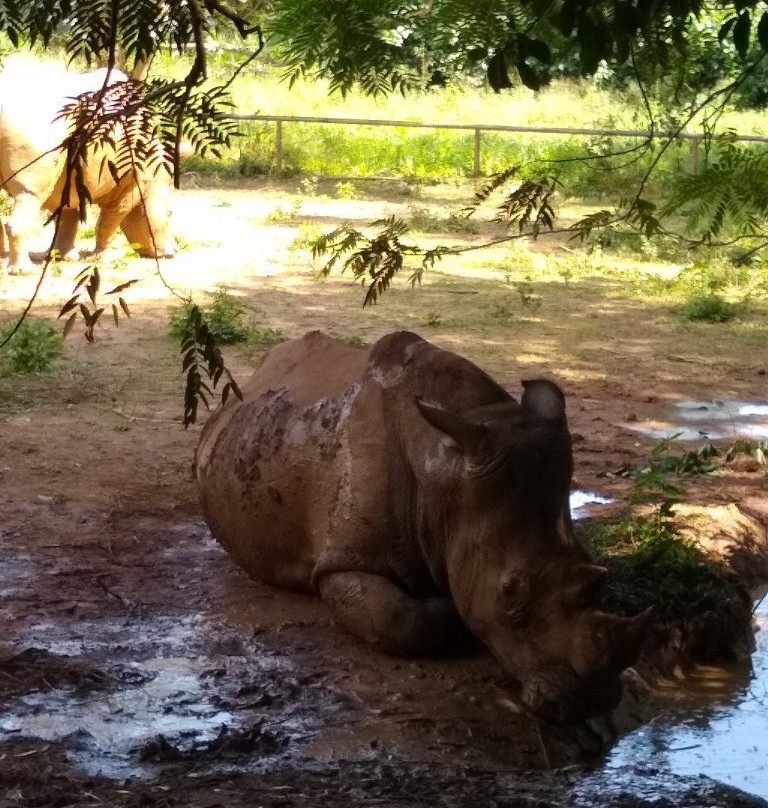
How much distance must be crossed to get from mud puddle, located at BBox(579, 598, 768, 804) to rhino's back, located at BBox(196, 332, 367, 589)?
1.70m

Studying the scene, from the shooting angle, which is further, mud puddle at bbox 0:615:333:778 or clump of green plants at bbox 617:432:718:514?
clump of green plants at bbox 617:432:718:514

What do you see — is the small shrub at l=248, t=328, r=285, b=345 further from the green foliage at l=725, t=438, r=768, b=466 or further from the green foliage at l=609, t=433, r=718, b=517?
the green foliage at l=725, t=438, r=768, b=466

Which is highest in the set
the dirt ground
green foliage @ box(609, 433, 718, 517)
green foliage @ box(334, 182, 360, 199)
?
green foliage @ box(334, 182, 360, 199)

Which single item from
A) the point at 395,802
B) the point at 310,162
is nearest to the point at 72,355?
the point at 395,802

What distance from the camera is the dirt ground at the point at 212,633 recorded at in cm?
521

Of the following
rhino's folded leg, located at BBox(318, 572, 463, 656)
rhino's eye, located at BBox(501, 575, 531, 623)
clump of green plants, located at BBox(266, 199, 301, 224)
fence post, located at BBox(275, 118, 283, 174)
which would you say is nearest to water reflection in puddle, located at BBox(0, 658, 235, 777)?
rhino's folded leg, located at BBox(318, 572, 463, 656)

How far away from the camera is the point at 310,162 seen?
86.5ft

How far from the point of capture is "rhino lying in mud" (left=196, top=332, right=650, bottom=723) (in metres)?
5.44

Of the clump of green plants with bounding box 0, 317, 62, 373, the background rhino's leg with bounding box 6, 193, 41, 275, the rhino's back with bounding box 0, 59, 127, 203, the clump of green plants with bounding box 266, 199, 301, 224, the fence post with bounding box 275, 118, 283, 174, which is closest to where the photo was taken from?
the clump of green plants with bounding box 0, 317, 62, 373

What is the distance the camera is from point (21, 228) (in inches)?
620

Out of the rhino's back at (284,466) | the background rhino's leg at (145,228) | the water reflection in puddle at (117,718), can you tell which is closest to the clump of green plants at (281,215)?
the background rhino's leg at (145,228)

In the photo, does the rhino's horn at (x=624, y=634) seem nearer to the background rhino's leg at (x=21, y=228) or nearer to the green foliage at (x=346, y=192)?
the background rhino's leg at (x=21, y=228)

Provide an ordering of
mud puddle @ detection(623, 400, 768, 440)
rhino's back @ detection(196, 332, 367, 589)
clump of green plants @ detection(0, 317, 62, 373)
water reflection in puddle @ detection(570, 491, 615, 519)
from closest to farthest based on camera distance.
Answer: rhino's back @ detection(196, 332, 367, 589), water reflection in puddle @ detection(570, 491, 615, 519), mud puddle @ detection(623, 400, 768, 440), clump of green plants @ detection(0, 317, 62, 373)

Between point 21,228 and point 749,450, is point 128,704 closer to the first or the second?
point 749,450
